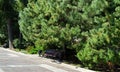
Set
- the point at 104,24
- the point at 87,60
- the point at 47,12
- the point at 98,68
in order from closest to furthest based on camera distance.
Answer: the point at 104,24, the point at 87,60, the point at 98,68, the point at 47,12

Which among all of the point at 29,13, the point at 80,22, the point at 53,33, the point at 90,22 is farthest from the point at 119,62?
the point at 29,13

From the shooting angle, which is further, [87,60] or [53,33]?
[53,33]

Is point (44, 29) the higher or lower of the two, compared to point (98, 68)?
higher

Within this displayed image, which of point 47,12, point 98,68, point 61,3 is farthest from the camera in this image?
point 47,12

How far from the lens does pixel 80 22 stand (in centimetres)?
2161

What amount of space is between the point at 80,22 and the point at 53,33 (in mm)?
2802

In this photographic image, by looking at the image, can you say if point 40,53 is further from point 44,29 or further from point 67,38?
point 67,38

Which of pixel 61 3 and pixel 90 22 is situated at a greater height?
pixel 61 3

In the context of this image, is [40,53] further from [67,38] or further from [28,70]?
[28,70]

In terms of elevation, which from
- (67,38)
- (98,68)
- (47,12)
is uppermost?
(47,12)

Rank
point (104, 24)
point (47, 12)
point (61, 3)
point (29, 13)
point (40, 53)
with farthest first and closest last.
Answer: point (40, 53) < point (29, 13) < point (47, 12) < point (61, 3) < point (104, 24)

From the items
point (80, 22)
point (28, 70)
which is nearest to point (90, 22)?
point (80, 22)

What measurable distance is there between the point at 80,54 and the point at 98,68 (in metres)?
1.92

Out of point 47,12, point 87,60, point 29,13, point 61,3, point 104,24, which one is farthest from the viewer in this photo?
point 29,13
